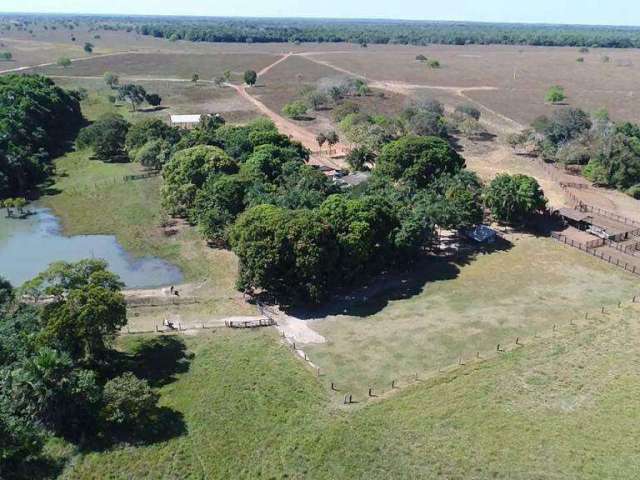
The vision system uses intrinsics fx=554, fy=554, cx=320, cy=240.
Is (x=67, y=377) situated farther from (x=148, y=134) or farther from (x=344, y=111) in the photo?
(x=344, y=111)

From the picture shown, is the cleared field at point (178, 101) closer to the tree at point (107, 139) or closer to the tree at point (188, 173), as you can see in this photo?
the tree at point (107, 139)

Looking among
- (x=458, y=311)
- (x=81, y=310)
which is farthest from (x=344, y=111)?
(x=81, y=310)

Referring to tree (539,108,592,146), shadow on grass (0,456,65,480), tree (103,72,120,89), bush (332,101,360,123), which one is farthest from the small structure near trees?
shadow on grass (0,456,65,480)

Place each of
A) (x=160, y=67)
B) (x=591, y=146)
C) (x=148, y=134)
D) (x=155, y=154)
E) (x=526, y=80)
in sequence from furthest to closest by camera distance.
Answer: (x=160, y=67)
(x=526, y=80)
(x=148, y=134)
(x=591, y=146)
(x=155, y=154)

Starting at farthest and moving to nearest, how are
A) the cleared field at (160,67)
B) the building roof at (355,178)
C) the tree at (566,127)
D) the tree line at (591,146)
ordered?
the cleared field at (160,67), the tree at (566,127), the tree line at (591,146), the building roof at (355,178)

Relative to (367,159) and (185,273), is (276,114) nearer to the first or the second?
(367,159)

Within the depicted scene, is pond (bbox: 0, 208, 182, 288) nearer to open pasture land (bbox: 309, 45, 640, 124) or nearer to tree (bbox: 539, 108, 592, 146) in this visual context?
tree (bbox: 539, 108, 592, 146)

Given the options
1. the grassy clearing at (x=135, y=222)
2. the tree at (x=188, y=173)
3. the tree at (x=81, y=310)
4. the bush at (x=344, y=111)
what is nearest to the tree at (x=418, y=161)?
the tree at (x=188, y=173)
